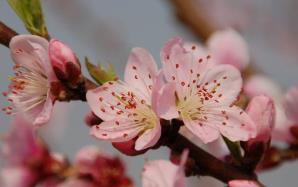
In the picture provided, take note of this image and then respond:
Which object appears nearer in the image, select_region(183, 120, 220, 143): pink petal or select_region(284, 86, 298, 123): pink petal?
select_region(183, 120, 220, 143): pink petal

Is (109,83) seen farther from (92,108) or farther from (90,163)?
(90,163)

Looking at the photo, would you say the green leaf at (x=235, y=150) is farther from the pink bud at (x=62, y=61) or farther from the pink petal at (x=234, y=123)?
the pink bud at (x=62, y=61)

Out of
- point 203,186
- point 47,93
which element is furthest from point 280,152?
point 47,93

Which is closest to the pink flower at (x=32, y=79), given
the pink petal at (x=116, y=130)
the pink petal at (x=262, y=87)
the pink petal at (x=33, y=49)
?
the pink petal at (x=33, y=49)

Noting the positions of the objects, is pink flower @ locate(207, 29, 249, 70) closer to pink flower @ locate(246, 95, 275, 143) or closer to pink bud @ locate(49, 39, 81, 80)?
pink flower @ locate(246, 95, 275, 143)

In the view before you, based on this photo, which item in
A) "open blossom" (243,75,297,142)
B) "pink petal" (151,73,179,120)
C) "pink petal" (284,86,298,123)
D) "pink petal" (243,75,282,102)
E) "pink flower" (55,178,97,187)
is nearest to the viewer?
"pink petal" (151,73,179,120)

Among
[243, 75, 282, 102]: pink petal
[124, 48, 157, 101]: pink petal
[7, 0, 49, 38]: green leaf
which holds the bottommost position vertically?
[243, 75, 282, 102]: pink petal

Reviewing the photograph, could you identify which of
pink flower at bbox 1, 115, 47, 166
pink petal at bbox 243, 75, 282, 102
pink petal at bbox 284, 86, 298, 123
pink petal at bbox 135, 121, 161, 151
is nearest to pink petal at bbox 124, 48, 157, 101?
pink petal at bbox 135, 121, 161, 151
